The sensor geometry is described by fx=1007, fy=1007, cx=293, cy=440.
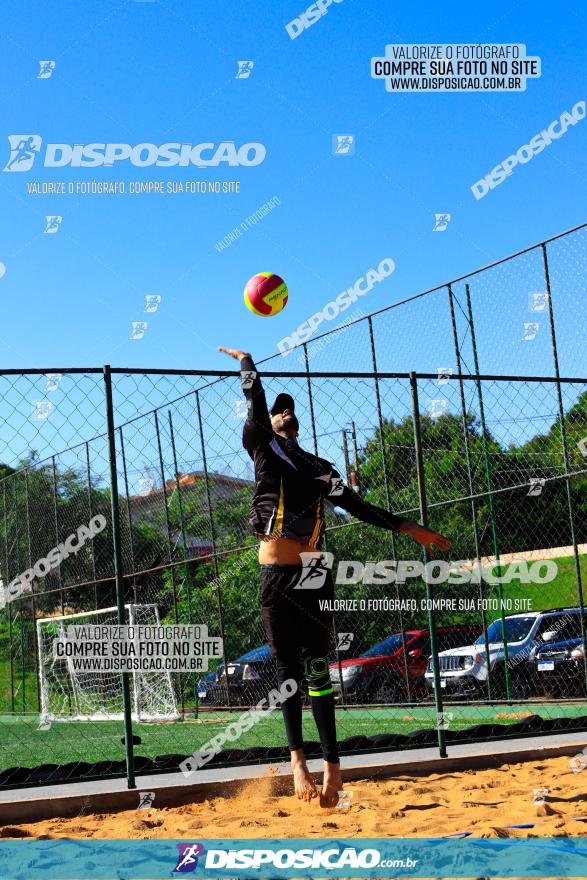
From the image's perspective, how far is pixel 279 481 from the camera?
5.28 metres

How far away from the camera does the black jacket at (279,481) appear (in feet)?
17.2

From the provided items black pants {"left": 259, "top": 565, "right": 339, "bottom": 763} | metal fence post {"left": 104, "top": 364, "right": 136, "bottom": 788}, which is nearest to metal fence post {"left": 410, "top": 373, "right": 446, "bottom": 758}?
black pants {"left": 259, "top": 565, "right": 339, "bottom": 763}

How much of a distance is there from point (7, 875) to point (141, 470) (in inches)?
534

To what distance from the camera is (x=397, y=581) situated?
13641mm

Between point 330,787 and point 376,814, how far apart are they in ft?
1.23

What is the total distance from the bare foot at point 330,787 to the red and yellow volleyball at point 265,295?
2786 mm

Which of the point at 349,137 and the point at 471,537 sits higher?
the point at 349,137

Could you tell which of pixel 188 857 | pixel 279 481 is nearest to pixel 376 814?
pixel 188 857

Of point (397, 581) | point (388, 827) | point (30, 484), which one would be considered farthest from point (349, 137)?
point (30, 484)

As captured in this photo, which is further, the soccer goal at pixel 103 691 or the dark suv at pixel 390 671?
the soccer goal at pixel 103 691

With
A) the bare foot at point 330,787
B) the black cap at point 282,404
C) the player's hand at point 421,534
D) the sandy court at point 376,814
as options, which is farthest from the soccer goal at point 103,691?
the bare foot at point 330,787

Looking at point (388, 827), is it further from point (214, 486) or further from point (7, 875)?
point (214, 486)

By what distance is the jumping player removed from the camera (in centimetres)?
510

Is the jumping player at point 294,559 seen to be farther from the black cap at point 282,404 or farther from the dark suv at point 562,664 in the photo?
the dark suv at point 562,664
